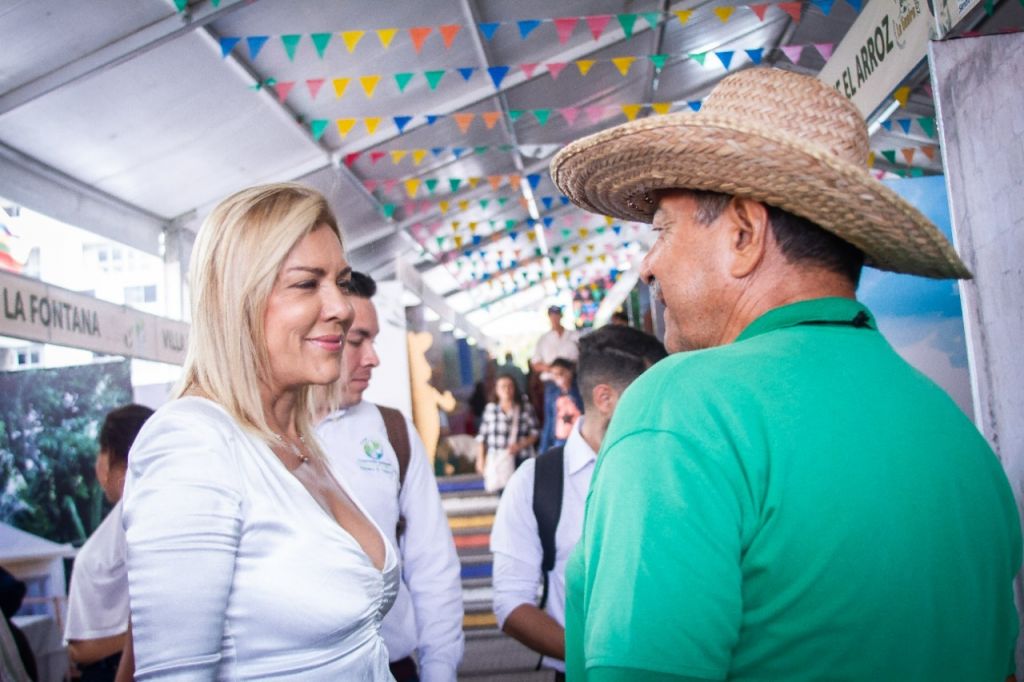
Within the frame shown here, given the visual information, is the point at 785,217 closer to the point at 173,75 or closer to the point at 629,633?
the point at 629,633

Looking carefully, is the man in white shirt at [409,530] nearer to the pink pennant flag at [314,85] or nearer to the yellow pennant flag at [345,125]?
the pink pennant flag at [314,85]

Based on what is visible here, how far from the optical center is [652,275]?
1.25m

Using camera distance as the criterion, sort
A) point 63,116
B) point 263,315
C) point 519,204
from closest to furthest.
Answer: point 263,315
point 63,116
point 519,204

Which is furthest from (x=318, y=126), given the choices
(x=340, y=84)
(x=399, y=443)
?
(x=399, y=443)

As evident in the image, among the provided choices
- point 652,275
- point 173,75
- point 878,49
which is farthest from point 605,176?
point 173,75

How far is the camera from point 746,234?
3.84 ft

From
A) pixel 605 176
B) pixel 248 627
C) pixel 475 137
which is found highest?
pixel 475 137

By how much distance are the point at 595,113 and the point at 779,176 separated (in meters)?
8.92

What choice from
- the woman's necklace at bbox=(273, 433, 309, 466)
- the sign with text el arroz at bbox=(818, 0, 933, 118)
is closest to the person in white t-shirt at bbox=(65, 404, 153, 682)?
the woman's necklace at bbox=(273, 433, 309, 466)

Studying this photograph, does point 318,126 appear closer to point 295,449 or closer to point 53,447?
point 53,447

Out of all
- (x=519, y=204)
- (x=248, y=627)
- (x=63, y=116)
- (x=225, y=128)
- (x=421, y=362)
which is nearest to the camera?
(x=248, y=627)

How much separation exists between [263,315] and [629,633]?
3.02ft

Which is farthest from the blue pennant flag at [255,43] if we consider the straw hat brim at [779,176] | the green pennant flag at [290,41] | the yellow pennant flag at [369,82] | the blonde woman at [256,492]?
the straw hat brim at [779,176]

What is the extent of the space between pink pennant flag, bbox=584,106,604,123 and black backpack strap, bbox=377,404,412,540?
7159mm
